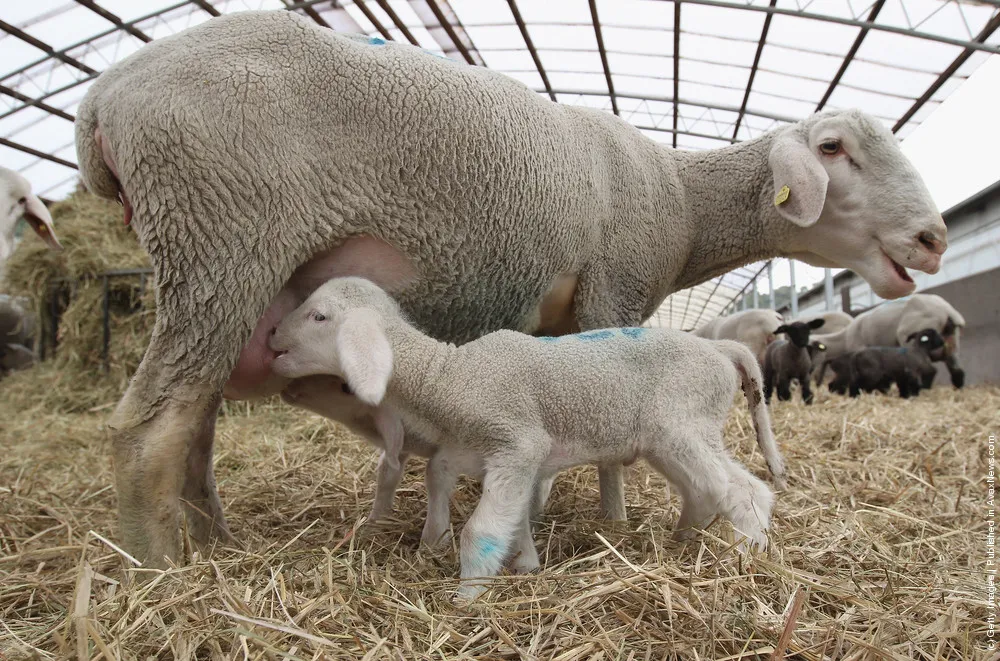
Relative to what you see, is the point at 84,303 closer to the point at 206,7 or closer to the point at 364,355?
the point at 364,355

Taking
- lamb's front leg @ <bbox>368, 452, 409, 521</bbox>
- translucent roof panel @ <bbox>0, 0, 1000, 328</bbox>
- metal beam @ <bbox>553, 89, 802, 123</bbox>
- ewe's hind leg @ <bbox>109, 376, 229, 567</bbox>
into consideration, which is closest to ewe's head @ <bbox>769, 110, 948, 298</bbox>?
lamb's front leg @ <bbox>368, 452, 409, 521</bbox>

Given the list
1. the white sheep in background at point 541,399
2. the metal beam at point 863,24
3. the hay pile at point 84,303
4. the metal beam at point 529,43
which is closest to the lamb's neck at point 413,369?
the white sheep in background at point 541,399

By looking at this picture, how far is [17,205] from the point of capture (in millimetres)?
3508

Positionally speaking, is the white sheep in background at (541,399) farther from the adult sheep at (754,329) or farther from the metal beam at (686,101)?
the metal beam at (686,101)

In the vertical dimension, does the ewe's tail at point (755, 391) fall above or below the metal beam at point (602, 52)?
below

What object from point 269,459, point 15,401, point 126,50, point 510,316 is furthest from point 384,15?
point 510,316

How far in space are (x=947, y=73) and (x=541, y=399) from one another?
39.5 feet

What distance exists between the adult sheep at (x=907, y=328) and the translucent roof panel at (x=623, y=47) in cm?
349

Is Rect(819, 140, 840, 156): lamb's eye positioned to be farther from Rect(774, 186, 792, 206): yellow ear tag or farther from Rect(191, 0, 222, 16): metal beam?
Rect(191, 0, 222, 16): metal beam

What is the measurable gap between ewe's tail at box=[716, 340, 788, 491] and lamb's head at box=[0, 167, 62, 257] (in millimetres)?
2947

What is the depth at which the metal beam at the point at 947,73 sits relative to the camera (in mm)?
9625

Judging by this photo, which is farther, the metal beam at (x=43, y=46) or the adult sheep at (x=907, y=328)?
the metal beam at (x=43, y=46)

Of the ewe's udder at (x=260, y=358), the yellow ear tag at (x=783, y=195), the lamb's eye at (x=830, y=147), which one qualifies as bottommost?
the ewe's udder at (x=260, y=358)

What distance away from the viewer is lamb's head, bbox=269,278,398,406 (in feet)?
6.15
